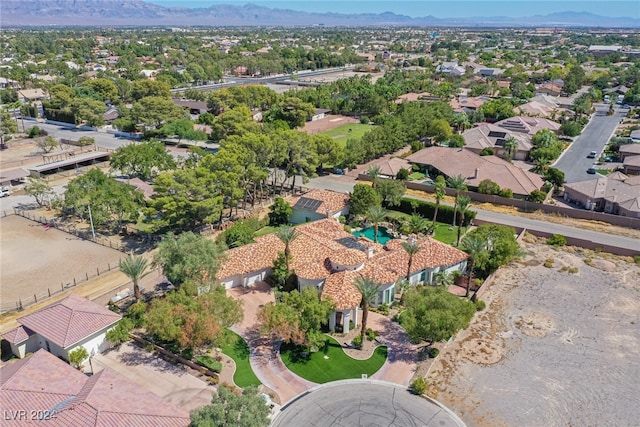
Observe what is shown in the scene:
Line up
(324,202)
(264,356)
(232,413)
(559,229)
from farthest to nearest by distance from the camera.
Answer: (324,202)
(559,229)
(264,356)
(232,413)

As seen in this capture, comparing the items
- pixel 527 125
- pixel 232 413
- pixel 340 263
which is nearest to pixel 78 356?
pixel 232 413

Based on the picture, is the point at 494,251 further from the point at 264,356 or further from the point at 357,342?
the point at 264,356

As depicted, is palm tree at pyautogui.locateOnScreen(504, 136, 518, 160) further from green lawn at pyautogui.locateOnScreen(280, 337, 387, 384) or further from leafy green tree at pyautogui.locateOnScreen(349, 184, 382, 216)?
green lawn at pyautogui.locateOnScreen(280, 337, 387, 384)

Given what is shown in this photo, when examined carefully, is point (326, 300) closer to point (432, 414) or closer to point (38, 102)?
point (432, 414)

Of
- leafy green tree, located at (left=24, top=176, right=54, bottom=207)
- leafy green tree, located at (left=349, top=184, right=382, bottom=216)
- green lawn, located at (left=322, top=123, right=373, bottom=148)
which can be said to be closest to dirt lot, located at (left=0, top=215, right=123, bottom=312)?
leafy green tree, located at (left=24, top=176, right=54, bottom=207)

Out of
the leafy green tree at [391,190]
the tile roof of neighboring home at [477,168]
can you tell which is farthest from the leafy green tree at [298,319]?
the tile roof of neighboring home at [477,168]

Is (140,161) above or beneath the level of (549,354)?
above

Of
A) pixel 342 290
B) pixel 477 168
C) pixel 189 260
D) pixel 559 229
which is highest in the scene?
pixel 189 260
